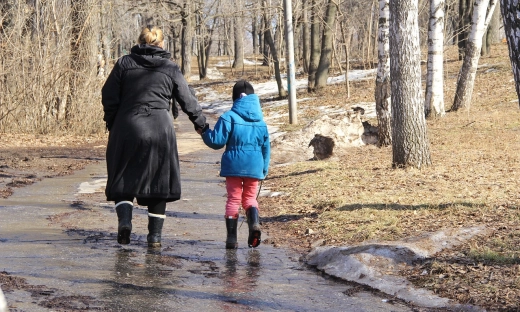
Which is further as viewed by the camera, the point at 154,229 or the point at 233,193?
the point at 233,193

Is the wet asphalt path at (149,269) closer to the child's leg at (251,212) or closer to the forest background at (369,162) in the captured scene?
the child's leg at (251,212)

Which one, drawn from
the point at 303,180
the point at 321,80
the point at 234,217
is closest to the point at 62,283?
the point at 234,217

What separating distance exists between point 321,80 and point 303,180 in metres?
21.6

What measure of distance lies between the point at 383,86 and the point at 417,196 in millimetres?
6613

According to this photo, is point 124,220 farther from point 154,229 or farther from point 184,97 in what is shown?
point 184,97

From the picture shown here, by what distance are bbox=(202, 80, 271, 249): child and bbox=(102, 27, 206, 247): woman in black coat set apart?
1.66 feet

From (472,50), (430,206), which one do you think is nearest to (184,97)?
(430,206)

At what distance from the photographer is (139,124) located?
6.88 m

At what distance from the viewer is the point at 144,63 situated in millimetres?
6926

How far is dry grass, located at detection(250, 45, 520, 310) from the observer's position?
586 centimetres

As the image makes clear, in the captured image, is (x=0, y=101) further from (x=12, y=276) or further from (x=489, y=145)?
(x=12, y=276)

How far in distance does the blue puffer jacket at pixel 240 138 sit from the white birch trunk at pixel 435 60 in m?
13.0

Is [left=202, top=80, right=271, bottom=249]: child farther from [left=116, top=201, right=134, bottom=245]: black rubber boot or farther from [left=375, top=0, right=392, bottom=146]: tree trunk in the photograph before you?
[left=375, top=0, right=392, bottom=146]: tree trunk

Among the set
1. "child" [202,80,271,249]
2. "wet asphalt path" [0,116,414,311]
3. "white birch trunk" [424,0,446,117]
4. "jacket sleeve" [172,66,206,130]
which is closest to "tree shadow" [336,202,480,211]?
"wet asphalt path" [0,116,414,311]
